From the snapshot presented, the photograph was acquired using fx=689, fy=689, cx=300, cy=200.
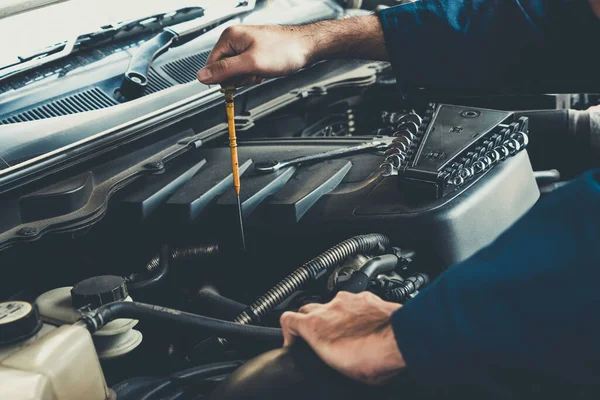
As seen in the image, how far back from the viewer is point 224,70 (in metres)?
1.22

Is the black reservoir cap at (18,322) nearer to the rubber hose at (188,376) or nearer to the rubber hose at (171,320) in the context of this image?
the rubber hose at (171,320)

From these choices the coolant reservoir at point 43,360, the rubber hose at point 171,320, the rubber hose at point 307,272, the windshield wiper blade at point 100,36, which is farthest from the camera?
the windshield wiper blade at point 100,36

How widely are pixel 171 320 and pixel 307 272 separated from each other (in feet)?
0.82

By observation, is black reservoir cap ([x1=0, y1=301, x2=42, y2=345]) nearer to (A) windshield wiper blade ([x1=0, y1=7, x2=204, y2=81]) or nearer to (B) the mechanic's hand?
(B) the mechanic's hand

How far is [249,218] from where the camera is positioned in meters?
1.23

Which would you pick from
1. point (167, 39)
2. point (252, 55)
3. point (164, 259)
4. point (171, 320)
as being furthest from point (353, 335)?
point (167, 39)

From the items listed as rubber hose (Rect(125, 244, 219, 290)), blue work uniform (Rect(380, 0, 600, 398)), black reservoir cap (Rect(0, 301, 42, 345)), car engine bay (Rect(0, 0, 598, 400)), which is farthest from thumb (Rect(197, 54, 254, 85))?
blue work uniform (Rect(380, 0, 600, 398))

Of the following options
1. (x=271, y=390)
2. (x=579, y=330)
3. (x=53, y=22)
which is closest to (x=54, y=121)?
(x=53, y=22)

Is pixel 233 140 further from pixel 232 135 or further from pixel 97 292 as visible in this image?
pixel 97 292

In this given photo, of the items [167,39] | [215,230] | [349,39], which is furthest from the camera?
[167,39]

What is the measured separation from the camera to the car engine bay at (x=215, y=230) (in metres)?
0.99

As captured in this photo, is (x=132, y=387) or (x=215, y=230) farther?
(x=215, y=230)

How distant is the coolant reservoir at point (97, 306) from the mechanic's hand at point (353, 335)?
0.88ft

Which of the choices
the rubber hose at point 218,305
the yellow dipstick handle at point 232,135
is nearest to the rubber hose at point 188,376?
the rubber hose at point 218,305
